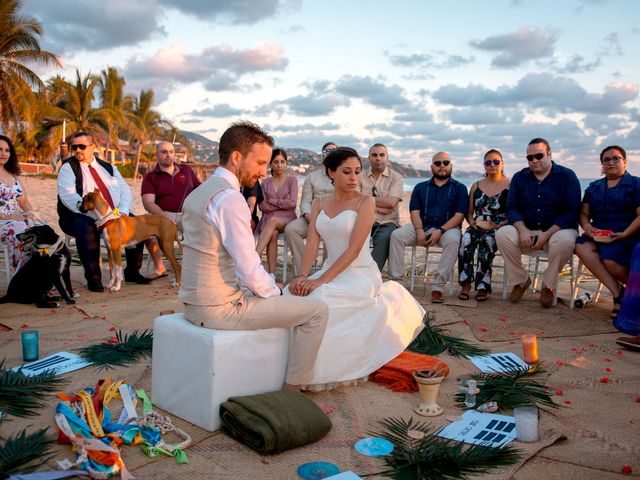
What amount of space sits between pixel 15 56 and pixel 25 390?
2923 centimetres

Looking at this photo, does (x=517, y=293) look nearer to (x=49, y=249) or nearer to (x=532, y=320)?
(x=532, y=320)

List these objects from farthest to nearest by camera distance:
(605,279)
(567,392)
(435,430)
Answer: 1. (605,279)
2. (567,392)
3. (435,430)

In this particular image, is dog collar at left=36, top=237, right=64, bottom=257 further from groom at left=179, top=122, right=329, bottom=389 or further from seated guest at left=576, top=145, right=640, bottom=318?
seated guest at left=576, top=145, right=640, bottom=318

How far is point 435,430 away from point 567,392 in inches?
53.5

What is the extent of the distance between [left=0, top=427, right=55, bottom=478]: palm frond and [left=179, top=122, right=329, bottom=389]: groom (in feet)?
3.53

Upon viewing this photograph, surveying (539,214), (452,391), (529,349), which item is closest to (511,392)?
(452,391)

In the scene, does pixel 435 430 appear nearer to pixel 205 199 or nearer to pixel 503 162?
pixel 205 199

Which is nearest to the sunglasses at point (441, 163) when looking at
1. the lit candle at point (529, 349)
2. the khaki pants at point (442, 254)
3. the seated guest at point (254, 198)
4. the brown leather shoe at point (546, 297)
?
the khaki pants at point (442, 254)

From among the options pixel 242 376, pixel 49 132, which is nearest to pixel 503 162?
pixel 242 376

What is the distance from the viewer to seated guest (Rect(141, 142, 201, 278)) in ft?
27.3

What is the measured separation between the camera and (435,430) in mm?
3691

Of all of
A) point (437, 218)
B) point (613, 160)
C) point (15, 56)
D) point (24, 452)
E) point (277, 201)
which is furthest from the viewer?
point (15, 56)

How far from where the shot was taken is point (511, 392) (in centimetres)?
420

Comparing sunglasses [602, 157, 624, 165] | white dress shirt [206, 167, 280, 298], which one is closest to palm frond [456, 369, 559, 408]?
white dress shirt [206, 167, 280, 298]
